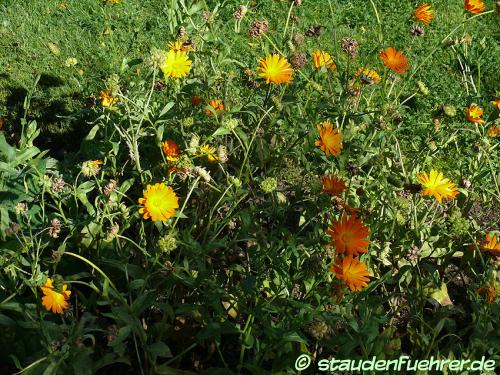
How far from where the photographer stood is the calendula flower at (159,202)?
5.77 feet

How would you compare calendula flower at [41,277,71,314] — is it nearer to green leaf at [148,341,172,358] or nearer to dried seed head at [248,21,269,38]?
green leaf at [148,341,172,358]

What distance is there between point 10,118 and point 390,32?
8.46 feet

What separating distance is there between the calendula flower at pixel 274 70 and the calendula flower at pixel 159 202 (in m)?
0.62

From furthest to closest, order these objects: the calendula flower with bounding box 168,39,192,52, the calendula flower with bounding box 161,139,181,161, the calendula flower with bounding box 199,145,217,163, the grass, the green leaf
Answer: the calendula flower with bounding box 168,39,192,52 → the calendula flower with bounding box 161,139,181,161 → the calendula flower with bounding box 199,145,217,163 → the grass → the green leaf

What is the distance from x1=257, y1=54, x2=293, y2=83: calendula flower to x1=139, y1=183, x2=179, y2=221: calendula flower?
2.03 ft

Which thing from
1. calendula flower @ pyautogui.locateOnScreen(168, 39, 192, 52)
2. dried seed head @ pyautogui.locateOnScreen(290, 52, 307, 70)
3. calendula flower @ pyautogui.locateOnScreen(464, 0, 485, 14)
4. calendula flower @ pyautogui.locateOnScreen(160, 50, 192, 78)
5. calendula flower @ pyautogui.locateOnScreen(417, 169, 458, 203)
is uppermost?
calendula flower @ pyautogui.locateOnScreen(464, 0, 485, 14)

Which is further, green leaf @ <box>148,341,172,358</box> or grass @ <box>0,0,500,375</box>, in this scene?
grass @ <box>0,0,500,375</box>

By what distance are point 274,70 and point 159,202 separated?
0.69 metres

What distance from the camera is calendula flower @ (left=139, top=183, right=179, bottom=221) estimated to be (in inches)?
69.2

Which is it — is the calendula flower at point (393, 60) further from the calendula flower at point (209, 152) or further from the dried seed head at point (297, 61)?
the calendula flower at point (209, 152)

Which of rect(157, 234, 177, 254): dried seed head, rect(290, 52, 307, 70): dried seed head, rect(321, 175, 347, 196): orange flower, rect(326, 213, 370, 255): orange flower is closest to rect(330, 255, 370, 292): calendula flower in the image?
rect(326, 213, 370, 255): orange flower

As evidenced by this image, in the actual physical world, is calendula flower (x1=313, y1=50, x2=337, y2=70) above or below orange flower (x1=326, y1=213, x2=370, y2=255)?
above

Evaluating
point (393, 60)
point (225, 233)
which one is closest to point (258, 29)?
point (393, 60)

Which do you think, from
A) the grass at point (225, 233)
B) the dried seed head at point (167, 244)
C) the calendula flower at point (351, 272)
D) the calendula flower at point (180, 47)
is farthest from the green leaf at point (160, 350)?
the calendula flower at point (180, 47)
